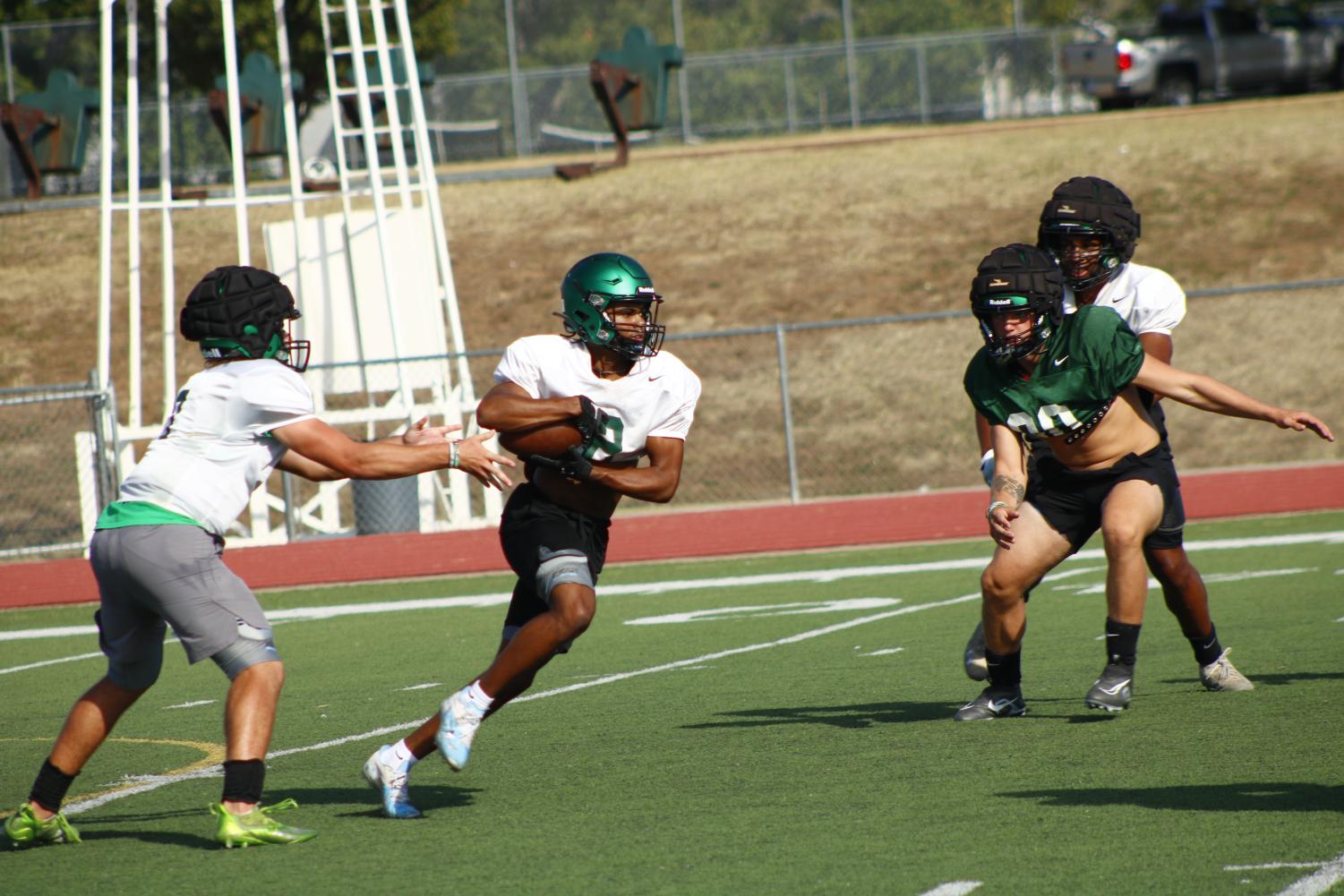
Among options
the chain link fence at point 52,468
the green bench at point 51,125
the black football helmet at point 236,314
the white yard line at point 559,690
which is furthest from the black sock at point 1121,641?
the green bench at point 51,125

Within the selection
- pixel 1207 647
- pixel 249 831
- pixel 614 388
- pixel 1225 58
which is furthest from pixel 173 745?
pixel 1225 58

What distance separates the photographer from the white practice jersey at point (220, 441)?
5.18 m

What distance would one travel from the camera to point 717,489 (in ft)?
69.3

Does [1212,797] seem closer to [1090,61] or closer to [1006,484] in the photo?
[1006,484]

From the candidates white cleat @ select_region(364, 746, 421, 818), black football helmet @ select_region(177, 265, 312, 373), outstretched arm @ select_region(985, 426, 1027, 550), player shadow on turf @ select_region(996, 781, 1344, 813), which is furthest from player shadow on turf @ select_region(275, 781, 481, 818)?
outstretched arm @ select_region(985, 426, 1027, 550)

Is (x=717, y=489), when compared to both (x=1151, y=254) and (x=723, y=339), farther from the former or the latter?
(x=1151, y=254)

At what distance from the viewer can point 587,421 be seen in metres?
5.44

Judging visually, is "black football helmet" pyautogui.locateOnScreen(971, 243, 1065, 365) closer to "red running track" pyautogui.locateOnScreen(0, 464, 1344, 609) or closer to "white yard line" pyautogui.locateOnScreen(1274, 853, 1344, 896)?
"white yard line" pyautogui.locateOnScreen(1274, 853, 1344, 896)

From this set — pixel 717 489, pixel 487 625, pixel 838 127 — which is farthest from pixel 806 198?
pixel 487 625

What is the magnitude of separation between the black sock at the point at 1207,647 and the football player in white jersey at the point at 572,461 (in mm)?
2575

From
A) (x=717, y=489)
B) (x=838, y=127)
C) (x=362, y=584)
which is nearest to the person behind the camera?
(x=362, y=584)

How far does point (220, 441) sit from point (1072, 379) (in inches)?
121

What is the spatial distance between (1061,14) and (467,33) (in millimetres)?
32400

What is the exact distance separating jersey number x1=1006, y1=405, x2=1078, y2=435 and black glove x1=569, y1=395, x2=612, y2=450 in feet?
5.90
